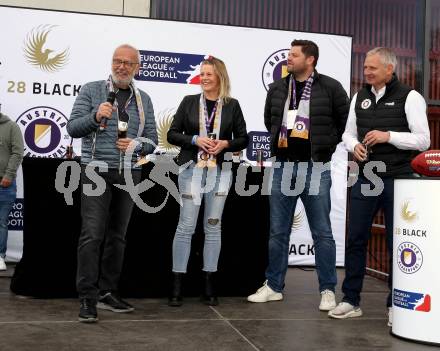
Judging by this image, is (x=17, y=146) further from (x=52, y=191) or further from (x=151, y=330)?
(x=151, y=330)

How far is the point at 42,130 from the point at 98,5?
168 centimetres

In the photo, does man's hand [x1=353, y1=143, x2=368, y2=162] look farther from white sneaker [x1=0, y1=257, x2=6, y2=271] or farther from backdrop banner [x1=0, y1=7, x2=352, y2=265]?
white sneaker [x1=0, y1=257, x2=6, y2=271]

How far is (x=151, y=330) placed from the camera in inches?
137

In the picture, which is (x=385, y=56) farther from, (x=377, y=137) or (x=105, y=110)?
(x=105, y=110)

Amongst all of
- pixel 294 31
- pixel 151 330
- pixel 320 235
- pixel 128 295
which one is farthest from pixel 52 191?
pixel 294 31

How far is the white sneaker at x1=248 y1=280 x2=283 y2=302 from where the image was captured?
4.50m

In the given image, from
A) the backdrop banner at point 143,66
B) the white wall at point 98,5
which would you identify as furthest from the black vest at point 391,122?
the white wall at point 98,5

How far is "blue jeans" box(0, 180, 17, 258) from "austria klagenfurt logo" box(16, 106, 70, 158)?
50 centimetres

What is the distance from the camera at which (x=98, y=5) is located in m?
6.78

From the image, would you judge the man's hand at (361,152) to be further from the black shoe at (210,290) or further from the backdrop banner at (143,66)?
the backdrop banner at (143,66)

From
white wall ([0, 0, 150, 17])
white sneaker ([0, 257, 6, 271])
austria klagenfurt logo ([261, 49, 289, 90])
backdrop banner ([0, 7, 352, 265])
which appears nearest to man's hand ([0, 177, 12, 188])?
backdrop banner ([0, 7, 352, 265])

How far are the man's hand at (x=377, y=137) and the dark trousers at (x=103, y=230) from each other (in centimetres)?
150

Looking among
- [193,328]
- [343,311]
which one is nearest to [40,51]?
[193,328]

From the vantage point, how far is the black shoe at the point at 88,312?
141 inches
